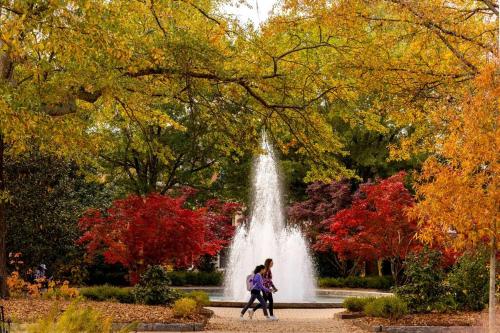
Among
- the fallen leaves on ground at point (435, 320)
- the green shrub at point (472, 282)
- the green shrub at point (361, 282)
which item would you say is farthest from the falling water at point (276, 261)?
the fallen leaves on ground at point (435, 320)

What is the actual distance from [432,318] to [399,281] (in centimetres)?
1713

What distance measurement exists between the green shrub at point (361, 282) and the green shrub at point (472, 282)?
16.6 m

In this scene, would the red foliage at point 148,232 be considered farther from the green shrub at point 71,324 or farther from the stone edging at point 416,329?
the green shrub at point 71,324

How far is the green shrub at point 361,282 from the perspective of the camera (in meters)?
35.8

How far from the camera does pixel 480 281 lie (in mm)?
19094

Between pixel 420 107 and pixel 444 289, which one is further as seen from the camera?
pixel 420 107

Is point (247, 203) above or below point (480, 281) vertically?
above

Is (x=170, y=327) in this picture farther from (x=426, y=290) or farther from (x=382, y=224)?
(x=382, y=224)

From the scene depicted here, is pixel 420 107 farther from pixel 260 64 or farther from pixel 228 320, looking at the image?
pixel 228 320

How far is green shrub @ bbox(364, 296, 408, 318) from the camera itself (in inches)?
703

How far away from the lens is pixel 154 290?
2020 centimetres

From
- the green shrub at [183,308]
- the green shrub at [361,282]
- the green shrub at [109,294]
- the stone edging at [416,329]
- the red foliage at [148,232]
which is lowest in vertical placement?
the stone edging at [416,329]

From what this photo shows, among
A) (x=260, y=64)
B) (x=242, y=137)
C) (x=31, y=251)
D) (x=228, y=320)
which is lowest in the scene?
(x=228, y=320)

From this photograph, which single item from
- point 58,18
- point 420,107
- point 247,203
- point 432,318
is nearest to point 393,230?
point 247,203
